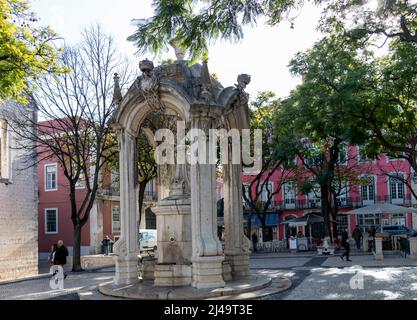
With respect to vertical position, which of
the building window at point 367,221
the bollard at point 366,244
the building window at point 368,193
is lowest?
the bollard at point 366,244

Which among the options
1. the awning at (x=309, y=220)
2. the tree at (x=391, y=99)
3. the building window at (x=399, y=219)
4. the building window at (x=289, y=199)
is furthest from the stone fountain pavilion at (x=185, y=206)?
the building window at (x=289, y=199)

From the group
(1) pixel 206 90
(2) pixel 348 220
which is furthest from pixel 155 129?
(2) pixel 348 220

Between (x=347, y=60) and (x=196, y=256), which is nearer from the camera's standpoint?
(x=196, y=256)

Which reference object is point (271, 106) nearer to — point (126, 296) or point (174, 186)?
point (174, 186)

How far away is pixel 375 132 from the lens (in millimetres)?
19203

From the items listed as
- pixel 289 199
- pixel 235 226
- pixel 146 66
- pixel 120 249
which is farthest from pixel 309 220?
pixel 146 66

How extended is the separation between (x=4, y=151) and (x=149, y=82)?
1246cm

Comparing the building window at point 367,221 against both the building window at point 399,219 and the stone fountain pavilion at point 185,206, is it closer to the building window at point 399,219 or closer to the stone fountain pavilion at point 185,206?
the building window at point 399,219

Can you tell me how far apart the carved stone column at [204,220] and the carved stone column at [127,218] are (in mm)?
1913

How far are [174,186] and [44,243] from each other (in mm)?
30068

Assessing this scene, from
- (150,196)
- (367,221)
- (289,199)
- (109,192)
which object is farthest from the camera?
(289,199)

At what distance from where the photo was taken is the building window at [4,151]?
21.7 meters

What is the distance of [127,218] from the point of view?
12562mm

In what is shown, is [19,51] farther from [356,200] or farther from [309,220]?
[356,200]
